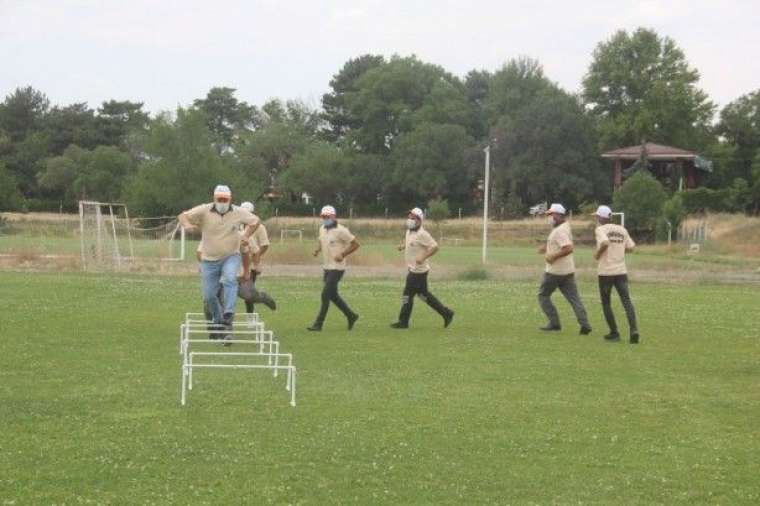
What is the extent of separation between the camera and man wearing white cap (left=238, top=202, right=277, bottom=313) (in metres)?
16.1

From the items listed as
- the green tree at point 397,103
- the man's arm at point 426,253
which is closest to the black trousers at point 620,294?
the man's arm at point 426,253

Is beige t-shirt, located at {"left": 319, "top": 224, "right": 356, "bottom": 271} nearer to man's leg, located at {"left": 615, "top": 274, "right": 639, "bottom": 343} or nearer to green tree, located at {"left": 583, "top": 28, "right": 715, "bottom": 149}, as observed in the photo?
man's leg, located at {"left": 615, "top": 274, "right": 639, "bottom": 343}

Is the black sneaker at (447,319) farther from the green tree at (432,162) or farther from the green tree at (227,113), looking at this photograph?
the green tree at (227,113)

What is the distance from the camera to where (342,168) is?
103 metres

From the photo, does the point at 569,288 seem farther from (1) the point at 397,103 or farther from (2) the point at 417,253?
(1) the point at 397,103

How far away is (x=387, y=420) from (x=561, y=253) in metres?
8.38

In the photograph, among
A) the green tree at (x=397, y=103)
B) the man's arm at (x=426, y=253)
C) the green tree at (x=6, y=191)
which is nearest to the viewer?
the man's arm at (x=426, y=253)

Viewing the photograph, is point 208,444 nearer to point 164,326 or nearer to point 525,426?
point 525,426

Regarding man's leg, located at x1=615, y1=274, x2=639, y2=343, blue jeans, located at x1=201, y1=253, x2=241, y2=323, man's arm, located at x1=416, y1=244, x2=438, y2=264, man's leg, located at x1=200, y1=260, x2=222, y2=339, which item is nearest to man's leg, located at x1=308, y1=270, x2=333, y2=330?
man's arm, located at x1=416, y1=244, x2=438, y2=264

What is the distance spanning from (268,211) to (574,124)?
114ft

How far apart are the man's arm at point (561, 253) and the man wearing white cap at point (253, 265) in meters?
4.66

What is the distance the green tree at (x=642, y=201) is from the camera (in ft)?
234

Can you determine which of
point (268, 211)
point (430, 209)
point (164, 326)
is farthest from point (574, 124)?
point (164, 326)

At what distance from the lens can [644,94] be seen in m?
105
